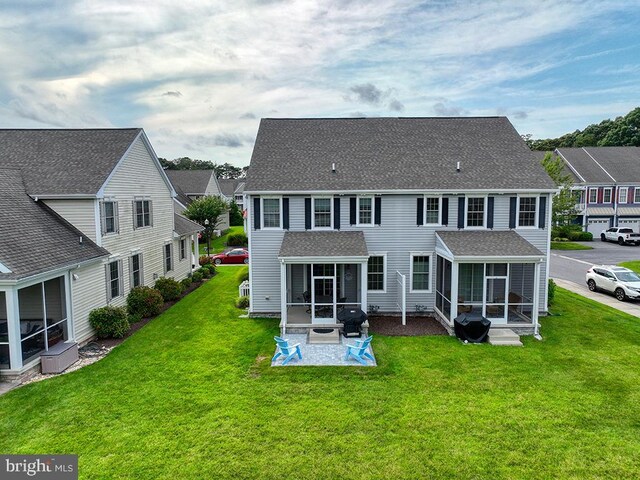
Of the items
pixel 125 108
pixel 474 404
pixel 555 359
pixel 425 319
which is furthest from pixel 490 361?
pixel 125 108

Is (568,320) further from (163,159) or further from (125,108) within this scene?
(163,159)

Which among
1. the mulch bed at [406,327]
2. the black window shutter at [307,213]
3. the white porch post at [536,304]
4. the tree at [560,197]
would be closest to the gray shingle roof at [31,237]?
the black window shutter at [307,213]

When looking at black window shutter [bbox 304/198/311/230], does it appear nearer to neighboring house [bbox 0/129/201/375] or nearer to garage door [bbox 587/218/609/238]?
neighboring house [bbox 0/129/201/375]

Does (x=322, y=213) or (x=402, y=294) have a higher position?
(x=322, y=213)

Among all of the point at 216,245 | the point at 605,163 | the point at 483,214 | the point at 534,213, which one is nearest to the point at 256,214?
the point at 483,214

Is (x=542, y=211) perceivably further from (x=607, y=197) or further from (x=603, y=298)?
(x=607, y=197)

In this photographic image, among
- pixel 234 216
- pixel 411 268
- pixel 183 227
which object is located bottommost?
pixel 411 268
